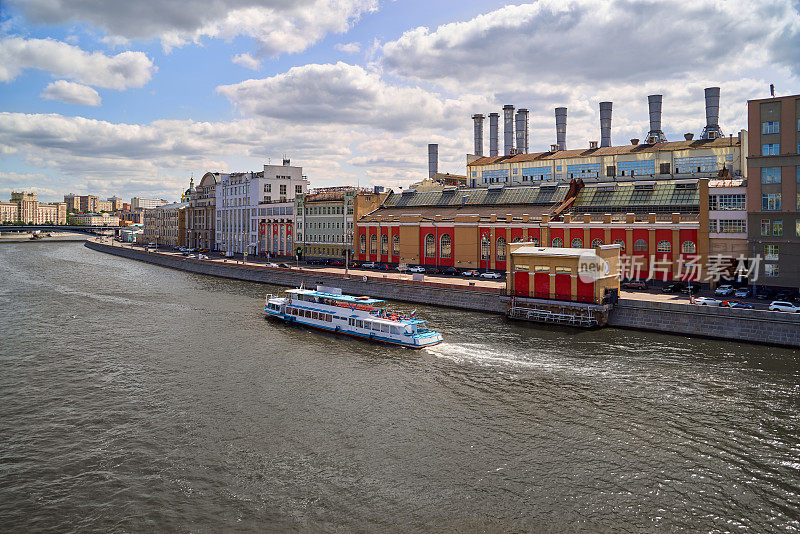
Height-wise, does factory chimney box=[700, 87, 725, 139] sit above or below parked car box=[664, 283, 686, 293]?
above

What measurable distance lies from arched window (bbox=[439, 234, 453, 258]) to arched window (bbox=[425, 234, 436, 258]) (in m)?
1.27

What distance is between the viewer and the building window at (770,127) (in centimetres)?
5478

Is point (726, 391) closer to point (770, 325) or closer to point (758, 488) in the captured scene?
point (758, 488)

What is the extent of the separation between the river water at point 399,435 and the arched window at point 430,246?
3829 cm

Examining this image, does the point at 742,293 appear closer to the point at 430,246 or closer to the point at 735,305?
the point at 735,305

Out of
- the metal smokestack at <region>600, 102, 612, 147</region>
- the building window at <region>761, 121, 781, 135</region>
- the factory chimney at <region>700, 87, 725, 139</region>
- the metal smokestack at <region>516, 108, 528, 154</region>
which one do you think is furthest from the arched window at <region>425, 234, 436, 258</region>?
the factory chimney at <region>700, 87, 725, 139</region>

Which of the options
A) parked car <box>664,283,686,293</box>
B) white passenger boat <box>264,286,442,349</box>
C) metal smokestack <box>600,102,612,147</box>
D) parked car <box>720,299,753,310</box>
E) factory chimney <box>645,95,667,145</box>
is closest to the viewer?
white passenger boat <box>264,286,442,349</box>

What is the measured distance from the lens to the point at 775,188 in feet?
180

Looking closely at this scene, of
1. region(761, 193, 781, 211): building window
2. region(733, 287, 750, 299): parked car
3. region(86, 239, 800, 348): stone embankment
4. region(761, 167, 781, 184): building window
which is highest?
region(761, 167, 781, 184): building window

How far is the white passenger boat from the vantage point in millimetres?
45444

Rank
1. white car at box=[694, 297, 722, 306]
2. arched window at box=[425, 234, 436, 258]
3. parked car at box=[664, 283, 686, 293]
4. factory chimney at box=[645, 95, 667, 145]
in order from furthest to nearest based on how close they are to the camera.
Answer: factory chimney at box=[645, 95, 667, 145]
arched window at box=[425, 234, 436, 258]
parked car at box=[664, 283, 686, 293]
white car at box=[694, 297, 722, 306]

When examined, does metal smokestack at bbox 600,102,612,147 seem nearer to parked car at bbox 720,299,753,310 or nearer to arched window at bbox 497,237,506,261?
arched window at bbox 497,237,506,261

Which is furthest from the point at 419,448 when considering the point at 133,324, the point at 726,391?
the point at 133,324

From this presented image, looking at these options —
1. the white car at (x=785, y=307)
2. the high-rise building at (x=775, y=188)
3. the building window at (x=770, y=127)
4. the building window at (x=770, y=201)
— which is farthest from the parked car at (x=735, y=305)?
the building window at (x=770, y=127)
